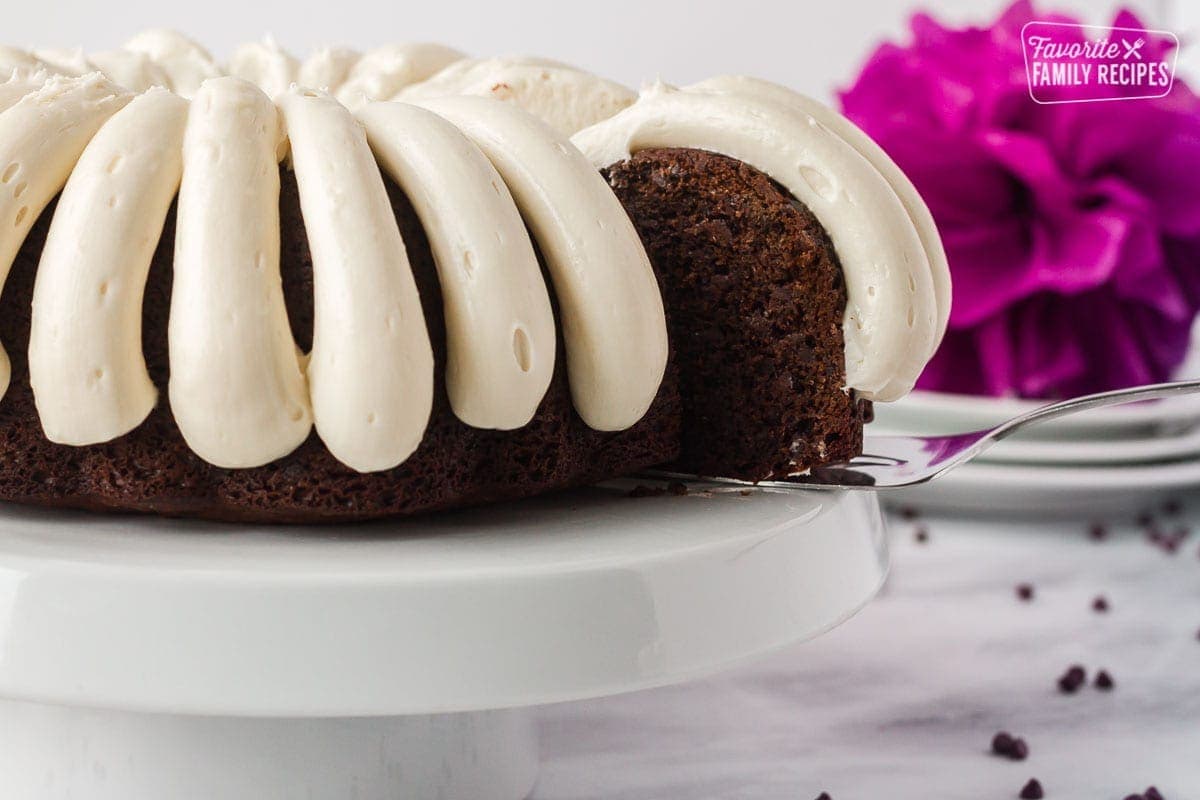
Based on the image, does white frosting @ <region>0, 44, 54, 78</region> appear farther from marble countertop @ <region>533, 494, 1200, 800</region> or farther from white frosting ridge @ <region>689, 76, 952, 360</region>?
marble countertop @ <region>533, 494, 1200, 800</region>

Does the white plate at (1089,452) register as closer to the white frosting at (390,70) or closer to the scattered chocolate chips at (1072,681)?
the scattered chocolate chips at (1072,681)

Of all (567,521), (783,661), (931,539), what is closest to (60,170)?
(567,521)

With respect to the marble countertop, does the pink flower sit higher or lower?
higher

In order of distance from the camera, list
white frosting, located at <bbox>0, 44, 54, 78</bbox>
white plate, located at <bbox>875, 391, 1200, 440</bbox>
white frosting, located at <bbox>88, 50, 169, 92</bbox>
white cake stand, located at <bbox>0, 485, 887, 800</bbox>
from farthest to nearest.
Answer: white plate, located at <bbox>875, 391, 1200, 440</bbox> → white frosting, located at <bbox>88, 50, 169, 92</bbox> → white frosting, located at <bbox>0, 44, 54, 78</bbox> → white cake stand, located at <bbox>0, 485, 887, 800</bbox>

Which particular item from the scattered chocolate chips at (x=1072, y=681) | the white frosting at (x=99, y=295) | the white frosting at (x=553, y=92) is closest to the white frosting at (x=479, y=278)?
the white frosting at (x=99, y=295)

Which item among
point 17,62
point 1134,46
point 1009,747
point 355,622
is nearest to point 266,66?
point 17,62

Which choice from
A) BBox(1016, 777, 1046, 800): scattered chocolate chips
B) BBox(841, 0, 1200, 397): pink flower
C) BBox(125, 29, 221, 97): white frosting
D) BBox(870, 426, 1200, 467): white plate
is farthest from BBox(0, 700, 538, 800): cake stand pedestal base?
BBox(841, 0, 1200, 397): pink flower

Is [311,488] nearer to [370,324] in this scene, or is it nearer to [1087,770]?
[370,324]

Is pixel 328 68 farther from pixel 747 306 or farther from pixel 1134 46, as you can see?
pixel 1134 46
